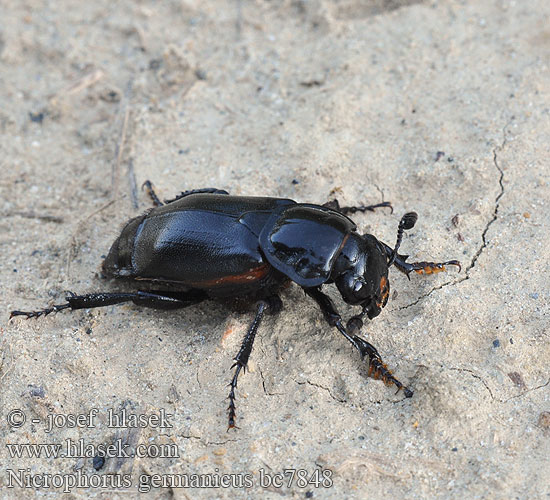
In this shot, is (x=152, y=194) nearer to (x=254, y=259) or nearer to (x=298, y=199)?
(x=298, y=199)

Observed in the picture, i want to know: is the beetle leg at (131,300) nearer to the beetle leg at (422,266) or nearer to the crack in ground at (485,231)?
the beetle leg at (422,266)

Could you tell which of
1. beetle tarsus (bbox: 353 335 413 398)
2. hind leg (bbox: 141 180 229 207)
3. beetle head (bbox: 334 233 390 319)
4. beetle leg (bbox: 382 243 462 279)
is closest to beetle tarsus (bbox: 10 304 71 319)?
hind leg (bbox: 141 180 229 207)

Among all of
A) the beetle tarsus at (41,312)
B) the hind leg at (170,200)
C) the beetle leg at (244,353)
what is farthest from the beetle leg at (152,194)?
the beetle leg at (244,353)

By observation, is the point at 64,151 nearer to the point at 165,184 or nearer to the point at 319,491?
the point at 165,184

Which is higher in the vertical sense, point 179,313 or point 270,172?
point 270,172

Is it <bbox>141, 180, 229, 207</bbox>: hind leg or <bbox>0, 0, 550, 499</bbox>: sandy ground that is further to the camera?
<bbox>141, 180, 229, 207</bbox>: hind leg

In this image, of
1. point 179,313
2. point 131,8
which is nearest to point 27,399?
point 179,313

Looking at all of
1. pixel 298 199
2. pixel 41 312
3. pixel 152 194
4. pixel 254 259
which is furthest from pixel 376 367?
pixel 152 194

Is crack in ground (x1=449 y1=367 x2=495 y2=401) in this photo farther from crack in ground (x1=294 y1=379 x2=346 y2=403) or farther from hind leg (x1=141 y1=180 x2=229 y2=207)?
hind leg (x1=141 y1=180 x2=229 y2=207)
